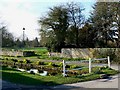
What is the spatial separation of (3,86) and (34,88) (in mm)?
1654

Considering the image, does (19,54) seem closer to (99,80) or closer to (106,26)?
(106,26)

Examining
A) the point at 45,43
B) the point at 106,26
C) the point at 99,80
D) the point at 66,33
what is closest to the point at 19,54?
the point at 45,43

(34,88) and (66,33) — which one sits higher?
(66,33)

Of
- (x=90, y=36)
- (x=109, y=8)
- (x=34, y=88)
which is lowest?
(x=34, y=88)

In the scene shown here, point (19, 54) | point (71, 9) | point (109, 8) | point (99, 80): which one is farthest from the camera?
point (19, 54)

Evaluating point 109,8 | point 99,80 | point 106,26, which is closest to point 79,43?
point 106,26

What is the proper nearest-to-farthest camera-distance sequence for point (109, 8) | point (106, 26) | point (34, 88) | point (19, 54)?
point (34, 88) < point (109, 8) < point (106, 26) < point (19, 54)

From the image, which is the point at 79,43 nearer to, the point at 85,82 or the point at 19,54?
the point at 19,54

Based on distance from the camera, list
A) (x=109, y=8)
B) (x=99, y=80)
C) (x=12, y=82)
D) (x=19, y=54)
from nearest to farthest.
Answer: (x=12, y=82), (x=99, y=80), (x=109, y=8), (x=19, y=54)

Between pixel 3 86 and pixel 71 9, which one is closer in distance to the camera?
pixel 3 86

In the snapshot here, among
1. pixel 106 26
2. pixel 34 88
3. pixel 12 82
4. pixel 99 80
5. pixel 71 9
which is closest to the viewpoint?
pixel 34 88

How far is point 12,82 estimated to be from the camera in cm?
1416

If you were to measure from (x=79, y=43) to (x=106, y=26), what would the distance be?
4963 mm

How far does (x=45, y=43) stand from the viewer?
41375 millimetres
